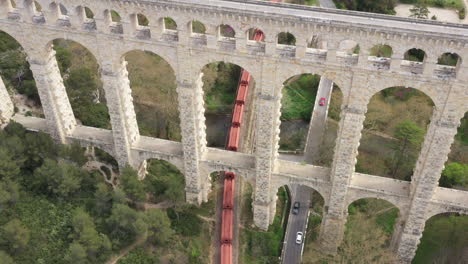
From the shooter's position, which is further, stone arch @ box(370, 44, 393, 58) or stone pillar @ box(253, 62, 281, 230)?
stone arch @ box(370, 44, 393, 58)

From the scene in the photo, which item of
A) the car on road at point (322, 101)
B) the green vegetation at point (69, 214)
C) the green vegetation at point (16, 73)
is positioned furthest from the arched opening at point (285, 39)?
the green vegetation at point (16, 73)

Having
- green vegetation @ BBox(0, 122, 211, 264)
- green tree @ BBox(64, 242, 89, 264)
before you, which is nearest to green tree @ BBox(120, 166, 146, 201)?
green vegetation @ BBox(0, 122, 211, 264)

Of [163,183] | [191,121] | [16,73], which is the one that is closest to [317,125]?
[163,183]

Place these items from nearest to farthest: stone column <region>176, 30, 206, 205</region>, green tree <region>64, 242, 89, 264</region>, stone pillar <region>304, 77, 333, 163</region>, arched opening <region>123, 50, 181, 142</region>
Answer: green tree <region>64, 242, 89, 264</region>
stone column <region>176, 30, 206, 205</region>
stone pillar <region>304, 77, 333, 163</region>
arched opening <region>123, 50, 181, 142</region>

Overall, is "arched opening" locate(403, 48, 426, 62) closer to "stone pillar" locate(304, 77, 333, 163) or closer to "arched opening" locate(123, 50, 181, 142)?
"stone pillar" locate(304, 77, 333, 163)

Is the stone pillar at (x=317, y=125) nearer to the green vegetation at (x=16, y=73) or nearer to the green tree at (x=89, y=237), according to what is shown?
the green tree at (x=89, y=237)

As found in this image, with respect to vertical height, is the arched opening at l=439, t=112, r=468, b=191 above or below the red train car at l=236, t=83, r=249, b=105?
below

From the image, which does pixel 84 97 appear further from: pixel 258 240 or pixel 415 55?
pixel 415 55
